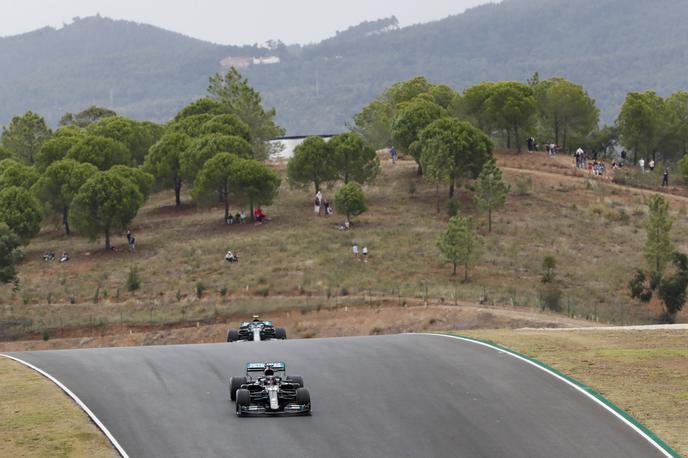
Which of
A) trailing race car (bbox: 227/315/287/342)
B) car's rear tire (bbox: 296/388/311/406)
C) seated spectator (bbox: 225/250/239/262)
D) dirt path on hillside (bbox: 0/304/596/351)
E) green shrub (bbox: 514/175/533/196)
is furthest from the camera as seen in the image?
green shrub (bbox: 514/175/533/196)

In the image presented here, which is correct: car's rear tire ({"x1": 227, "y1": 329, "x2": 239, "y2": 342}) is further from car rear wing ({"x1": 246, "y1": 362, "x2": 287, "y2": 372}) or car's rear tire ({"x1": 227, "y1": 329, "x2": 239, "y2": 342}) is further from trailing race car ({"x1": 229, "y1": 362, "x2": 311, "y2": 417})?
trailing race car ({"x1": 229, "y1": 362, "x2": 311, "y2": 417})

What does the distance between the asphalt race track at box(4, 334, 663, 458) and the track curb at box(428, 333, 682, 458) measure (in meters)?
0.21

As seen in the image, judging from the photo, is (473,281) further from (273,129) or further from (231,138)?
(273,129)

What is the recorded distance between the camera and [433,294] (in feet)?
192

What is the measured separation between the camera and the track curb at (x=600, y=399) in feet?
78.7

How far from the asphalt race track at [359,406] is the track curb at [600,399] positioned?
0.70ft

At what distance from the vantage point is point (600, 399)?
27.4m

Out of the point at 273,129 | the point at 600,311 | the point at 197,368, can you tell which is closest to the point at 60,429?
the point at 197,368

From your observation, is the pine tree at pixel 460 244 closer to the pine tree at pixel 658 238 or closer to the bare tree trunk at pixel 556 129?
the pine tree at pixel 658 238

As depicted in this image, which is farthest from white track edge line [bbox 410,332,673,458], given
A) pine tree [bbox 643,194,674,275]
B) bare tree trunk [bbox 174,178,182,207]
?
bare tree trunk [bbox 174,178,182,207]

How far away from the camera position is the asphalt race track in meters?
23.6

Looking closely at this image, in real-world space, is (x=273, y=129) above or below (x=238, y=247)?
above

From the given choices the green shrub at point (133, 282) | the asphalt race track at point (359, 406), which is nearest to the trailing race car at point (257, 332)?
the asphalt race track at point (359, 406)

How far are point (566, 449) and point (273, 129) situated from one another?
93.3 metres
